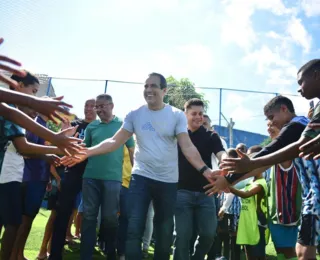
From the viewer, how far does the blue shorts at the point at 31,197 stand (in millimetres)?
4434

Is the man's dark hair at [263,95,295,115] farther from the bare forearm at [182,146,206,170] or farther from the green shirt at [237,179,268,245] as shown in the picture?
the green shirt at [237,179,268,245]

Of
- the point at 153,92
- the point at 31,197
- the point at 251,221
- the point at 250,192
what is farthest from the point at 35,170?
the point at 251,221

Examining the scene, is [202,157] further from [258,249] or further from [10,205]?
[10,205]

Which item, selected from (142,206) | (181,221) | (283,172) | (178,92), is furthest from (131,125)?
(178,92)

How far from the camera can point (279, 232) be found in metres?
3.91

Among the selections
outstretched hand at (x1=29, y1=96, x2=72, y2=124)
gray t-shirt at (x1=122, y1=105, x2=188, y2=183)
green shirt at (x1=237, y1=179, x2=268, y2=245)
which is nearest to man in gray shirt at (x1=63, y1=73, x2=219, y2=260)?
gray t-shirt at (x1=122, y1=105, x2=188, y2=183)

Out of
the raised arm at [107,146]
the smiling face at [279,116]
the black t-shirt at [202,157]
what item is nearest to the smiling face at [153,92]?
the raised arm at [107,146]

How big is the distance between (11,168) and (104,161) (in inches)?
52.5

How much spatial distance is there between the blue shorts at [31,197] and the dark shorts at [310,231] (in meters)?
3.02

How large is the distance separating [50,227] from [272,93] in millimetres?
15086

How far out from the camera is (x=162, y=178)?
421 centimetres

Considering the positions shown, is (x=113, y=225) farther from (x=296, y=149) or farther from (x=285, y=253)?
(x=296, y=149)

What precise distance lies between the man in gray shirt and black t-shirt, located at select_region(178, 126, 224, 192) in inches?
17.9

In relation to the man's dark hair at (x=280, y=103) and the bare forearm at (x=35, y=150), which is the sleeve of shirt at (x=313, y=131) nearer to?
the man's dark hair at (x=280, y=103)
